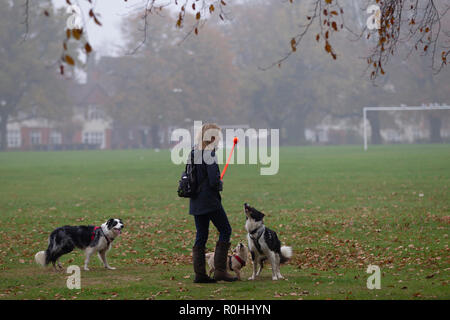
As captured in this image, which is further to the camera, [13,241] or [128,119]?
[128,119]

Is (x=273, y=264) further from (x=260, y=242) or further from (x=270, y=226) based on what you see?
(x=270, y=226)

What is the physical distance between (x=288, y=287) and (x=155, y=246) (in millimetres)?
5391

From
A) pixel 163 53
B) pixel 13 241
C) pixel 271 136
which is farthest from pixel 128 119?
pixel 13 241

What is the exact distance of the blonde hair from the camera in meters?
9.14

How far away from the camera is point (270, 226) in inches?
627

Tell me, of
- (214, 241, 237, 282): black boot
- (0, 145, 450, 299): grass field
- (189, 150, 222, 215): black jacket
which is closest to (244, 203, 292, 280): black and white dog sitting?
(0, 145, 450, 299): grass field

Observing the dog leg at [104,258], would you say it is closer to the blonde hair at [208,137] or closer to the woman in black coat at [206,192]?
the woman in black coat at [206,192]

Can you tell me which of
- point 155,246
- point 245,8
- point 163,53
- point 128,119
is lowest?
point 155,246

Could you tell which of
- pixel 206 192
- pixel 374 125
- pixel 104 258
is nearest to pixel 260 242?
pixel 206 192

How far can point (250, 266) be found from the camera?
11641mm

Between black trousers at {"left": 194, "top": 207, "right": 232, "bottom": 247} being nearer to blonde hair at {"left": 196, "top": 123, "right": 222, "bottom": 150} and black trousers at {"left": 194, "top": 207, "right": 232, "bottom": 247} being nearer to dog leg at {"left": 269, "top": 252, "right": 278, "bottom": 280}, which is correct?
dog leg at {"left": 269, "top": 252, "right": 278, "bottom": 280}

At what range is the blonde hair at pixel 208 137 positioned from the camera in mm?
9141

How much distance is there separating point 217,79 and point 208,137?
82653 millimetres
